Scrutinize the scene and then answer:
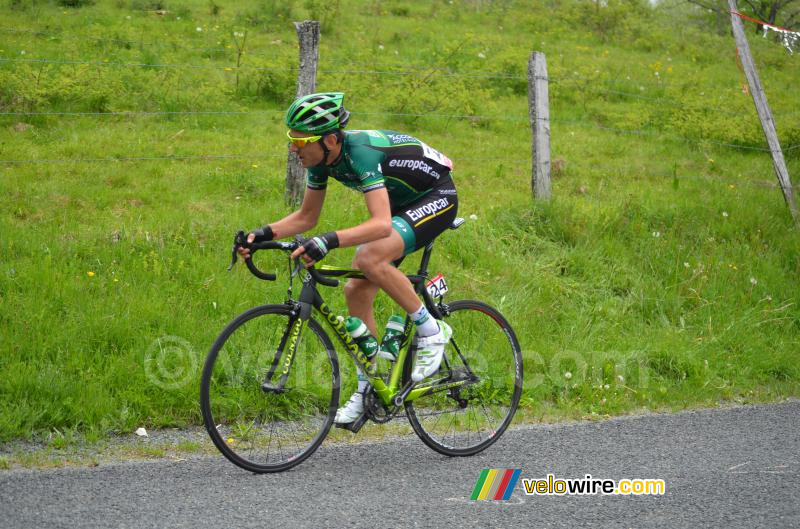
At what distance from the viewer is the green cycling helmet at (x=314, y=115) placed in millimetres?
4656

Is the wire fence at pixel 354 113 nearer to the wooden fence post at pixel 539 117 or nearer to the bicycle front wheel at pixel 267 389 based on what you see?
the wooden fence post at pixel 539 117

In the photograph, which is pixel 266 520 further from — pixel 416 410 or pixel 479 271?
pixel 479 271

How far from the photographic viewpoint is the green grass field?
6.14 m

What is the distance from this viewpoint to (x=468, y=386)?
5.56 m

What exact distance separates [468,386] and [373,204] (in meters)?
1.52

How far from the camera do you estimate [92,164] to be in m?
8.90

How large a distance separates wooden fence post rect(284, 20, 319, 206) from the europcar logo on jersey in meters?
3.75

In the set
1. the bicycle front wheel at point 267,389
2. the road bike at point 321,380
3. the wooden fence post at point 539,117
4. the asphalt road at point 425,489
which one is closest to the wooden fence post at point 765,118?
the wooden fence post at point 539,117

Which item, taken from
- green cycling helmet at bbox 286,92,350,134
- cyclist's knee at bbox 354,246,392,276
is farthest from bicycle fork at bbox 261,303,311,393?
green cycling helmet at bbox 286,92,350,134

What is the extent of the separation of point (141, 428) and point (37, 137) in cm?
518

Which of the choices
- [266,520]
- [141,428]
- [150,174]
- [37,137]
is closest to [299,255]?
[266,520]

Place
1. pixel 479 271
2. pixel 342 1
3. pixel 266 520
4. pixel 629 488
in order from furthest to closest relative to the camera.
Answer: pixel 342 1 → pixel 479 271 → pixel 629 488 → pixel 266 520

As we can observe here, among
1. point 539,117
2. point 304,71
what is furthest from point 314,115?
point 539,117

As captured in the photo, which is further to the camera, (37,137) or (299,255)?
(37,137)
